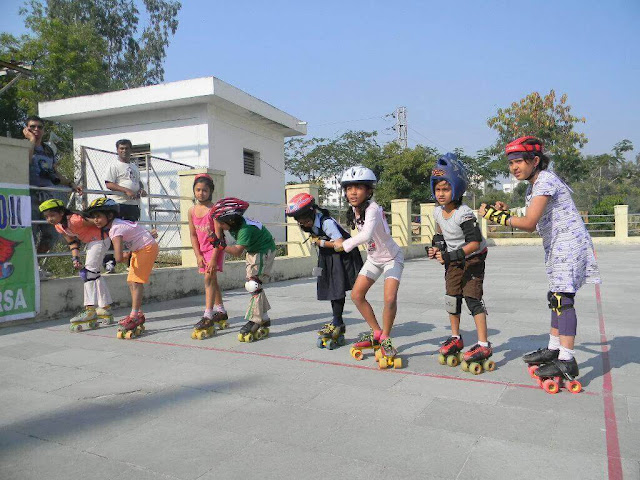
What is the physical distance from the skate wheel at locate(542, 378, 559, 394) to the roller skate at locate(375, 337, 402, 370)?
111 cm

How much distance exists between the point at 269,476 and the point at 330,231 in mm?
2471

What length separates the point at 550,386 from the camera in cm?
340

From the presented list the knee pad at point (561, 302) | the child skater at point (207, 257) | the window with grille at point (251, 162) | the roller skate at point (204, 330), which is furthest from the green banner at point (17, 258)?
the window with grille at point (251, 162)

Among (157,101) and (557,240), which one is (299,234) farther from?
(557,240)

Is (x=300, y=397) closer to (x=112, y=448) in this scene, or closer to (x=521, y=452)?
(x=112, y=448)

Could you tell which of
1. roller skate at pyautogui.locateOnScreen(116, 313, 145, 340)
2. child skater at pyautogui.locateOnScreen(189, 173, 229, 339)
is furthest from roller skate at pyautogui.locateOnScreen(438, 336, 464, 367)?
roller skate at pyautogui.locateOnScreen(116, 313, 145, 340)

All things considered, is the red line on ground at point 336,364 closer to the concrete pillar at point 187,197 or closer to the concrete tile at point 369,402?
the concrete tile at point 369,402

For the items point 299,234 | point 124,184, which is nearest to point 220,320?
point 124,184

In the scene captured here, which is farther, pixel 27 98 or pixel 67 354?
pixel 27 98

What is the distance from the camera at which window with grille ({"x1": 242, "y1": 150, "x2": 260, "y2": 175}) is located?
1684 centimetres

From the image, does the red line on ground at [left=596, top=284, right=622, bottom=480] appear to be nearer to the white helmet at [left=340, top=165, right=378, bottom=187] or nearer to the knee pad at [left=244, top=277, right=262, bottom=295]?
the white helmet at [left=340, top=165, right=378, bottom=187]

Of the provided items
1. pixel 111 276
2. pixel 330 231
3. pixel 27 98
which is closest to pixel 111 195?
pixel 111 276

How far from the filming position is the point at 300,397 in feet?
11.3

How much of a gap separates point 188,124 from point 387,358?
1254 centimetres
